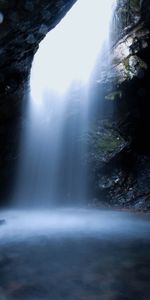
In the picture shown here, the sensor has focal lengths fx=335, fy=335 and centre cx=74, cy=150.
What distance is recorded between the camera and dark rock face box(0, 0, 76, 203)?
7.69 meters

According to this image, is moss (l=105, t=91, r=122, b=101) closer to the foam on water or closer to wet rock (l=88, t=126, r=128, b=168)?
wet rock (l=88, t=126, r=128, b=168)

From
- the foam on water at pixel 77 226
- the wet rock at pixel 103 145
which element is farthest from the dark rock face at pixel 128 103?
the foam on water at pixel 77 226

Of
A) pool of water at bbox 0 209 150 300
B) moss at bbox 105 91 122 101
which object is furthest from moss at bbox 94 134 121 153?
pool of water at bbox 0 209 150 300

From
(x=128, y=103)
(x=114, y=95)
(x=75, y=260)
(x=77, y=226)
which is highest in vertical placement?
(x=114, y=95)

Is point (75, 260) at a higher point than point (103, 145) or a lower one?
lower

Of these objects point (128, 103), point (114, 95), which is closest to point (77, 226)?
point (114, 95)

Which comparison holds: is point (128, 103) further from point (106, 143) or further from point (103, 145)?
point (103, 145)

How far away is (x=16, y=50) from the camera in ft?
31.0

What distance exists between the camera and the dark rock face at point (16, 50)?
25.2 feet

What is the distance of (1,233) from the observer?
8516 millimetres

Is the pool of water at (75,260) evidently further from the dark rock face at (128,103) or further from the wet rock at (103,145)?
the wet rock at (103,145)

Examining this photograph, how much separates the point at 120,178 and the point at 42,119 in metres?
4.59

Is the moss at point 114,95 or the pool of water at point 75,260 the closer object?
the pool of water at point 75,260

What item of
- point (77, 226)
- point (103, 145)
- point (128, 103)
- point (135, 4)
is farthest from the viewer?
point (128, 103)
